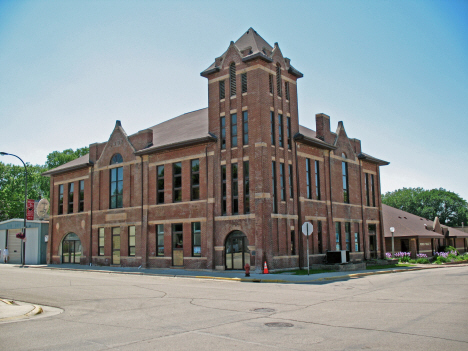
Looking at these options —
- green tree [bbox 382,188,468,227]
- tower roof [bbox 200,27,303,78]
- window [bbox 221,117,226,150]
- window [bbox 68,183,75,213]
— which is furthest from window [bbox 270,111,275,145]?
green tree [bbox 382,188,468,227]

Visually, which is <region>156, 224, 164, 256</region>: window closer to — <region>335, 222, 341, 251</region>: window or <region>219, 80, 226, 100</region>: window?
<region>219, 80, 226, 100</region>: window

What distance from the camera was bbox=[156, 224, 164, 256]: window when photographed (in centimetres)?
3169

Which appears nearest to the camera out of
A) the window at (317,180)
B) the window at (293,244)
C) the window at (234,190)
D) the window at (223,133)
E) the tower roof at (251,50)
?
the window at (234,190)

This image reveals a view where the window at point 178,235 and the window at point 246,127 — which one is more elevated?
the window at point 246,127

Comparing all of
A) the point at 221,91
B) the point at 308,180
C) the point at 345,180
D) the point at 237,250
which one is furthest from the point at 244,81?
the point at 345,180

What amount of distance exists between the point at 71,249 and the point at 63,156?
35.5 meters

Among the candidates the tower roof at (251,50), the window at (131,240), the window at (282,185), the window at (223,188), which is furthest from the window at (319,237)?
the window at (131,240)

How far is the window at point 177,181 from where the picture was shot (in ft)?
102

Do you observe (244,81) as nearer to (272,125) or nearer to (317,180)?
(272,125)

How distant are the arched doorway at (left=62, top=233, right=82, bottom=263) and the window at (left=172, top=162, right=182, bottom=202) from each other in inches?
518

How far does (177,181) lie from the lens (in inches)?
1228

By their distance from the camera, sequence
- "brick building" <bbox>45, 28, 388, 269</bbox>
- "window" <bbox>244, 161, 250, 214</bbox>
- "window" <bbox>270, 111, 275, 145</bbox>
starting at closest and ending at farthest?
"window" <bbox>244, 161, 250, 214</bbox>
"brick building" <bbox>45, 28, 388, 269</bbox>
"window" <bbox>270, 111, 275, 145</bbox>

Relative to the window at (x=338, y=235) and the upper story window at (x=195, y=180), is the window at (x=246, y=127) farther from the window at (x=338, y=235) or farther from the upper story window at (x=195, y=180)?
the window at (x=338, y=235)

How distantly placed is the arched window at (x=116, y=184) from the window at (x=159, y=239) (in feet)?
16.1
